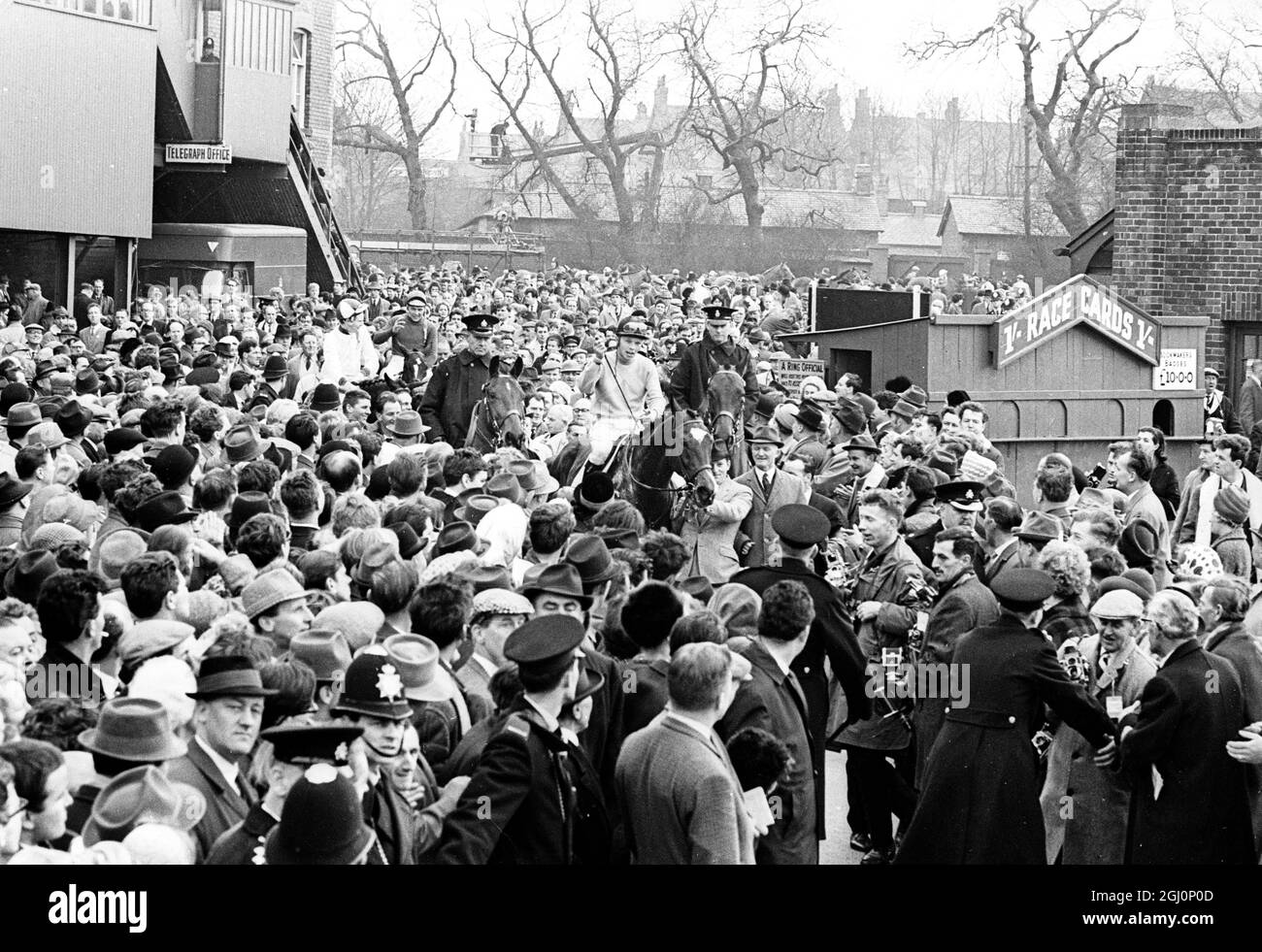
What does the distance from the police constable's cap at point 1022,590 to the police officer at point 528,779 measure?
1885 millimetres

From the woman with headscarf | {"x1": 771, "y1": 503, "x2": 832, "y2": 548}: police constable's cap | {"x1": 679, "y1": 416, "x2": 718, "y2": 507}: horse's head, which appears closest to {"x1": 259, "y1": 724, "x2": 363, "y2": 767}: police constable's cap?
{"x1": 771, "y1": 503, "x2": 832, "y2": 548}: police constable's cap

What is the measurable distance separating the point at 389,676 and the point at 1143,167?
1758 centimetres

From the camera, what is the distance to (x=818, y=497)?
10625 millimetres

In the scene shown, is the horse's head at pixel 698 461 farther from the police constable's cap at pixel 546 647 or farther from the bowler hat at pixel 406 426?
the police constable's cap at pixel 546 647

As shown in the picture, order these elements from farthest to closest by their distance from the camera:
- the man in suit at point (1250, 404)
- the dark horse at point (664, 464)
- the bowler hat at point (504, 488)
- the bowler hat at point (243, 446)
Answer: the man in suit at point (1250, 404) < the dark horse at point (664, 464) < the bowler hat at point (243, 446) < the bowler hat at point (504, 488)

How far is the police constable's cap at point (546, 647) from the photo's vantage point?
5211mm

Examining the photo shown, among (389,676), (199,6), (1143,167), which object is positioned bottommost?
(389,676)

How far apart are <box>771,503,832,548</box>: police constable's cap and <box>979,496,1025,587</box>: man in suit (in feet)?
3.85

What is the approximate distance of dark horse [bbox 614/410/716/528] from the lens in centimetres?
1084

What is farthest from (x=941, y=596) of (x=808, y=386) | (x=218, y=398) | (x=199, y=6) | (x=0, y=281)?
(x=199, y=6)

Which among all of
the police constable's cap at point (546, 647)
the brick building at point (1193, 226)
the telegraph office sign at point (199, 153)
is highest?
the telegraph office sign at point (199, 153)

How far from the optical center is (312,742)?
4574mm

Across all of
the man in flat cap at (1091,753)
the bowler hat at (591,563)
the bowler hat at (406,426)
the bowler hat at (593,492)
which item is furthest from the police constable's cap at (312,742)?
the bowler hat at (406,426)
